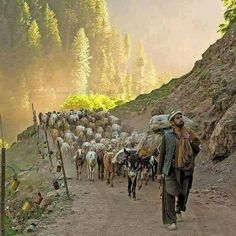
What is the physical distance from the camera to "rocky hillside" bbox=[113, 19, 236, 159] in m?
17.9

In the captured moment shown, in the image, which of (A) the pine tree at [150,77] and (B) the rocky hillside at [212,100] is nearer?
(B) the rocky hillside at [212,100]

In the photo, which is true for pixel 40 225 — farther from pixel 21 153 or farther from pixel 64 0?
pixel 64 0

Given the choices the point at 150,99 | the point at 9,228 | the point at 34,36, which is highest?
the point at 34,36

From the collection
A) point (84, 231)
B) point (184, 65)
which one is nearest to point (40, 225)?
point (84, 231)

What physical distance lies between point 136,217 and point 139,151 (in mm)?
3775

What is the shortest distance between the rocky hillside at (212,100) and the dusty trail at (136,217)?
3.47 metres

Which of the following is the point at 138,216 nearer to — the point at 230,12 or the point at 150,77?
the point at 230,12

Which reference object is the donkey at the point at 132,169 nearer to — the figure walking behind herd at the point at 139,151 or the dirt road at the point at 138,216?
the figure walking behind herd at the point at 139,151

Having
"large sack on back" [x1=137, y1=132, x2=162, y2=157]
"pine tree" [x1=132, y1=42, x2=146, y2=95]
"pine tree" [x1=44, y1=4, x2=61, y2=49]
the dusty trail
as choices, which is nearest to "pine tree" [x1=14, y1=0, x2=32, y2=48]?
"pine tree" [x1=44, y1=4, x2=61, y2=49]

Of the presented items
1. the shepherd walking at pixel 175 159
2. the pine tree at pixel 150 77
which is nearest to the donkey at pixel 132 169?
the shepherd walking at pixel 175 159

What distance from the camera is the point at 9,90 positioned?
113 meters

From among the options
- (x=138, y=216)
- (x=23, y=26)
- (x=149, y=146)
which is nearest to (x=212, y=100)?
(x=149, y=146)

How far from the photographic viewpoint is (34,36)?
367 ft

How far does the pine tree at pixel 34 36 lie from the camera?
111306mm
